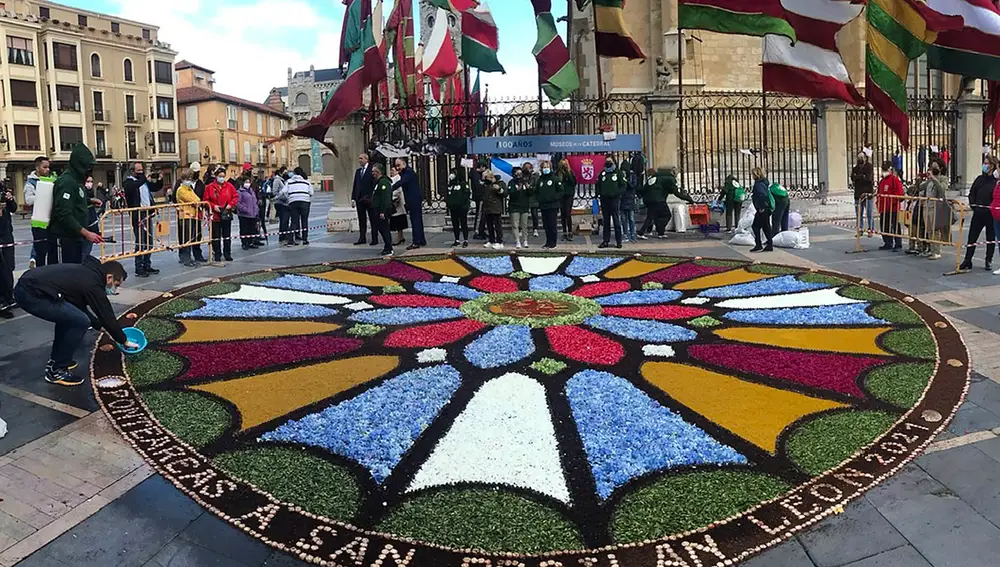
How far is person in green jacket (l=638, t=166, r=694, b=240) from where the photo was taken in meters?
16.1

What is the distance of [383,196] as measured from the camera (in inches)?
540

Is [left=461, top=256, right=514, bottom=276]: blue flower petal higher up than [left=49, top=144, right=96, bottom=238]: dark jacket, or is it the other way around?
[left=49, top=144, right=96, bottom=238]: dark jacket

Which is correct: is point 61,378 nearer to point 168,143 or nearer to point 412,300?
point 412,300

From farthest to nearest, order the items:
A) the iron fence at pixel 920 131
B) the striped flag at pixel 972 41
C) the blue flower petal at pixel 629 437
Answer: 1. the iron fence at pixel 920 131
2. the striped flag at pixel 972 41
3. the blue flower petal at pixel 629 437

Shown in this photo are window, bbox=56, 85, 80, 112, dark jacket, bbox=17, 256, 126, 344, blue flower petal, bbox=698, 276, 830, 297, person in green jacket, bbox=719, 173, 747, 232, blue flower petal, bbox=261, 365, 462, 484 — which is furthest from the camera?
window, bbox=56, 85, 80, 112

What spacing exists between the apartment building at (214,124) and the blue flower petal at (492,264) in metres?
53.4

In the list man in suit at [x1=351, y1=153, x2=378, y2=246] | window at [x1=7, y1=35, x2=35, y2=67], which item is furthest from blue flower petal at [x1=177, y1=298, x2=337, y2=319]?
window at [x1=7, y1=35, x2=35, y2=67]

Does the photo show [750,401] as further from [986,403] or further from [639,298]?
[639,298]

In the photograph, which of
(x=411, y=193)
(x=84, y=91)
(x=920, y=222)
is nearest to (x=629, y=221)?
(x=411, y=193)

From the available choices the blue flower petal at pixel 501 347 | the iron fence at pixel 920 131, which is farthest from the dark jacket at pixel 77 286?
the iron fence at pixel 920 131

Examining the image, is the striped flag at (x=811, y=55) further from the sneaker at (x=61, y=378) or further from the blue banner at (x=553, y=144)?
the sneaker at (x=61, y=378)

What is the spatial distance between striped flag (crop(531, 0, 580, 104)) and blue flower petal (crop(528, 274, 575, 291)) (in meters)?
7.66

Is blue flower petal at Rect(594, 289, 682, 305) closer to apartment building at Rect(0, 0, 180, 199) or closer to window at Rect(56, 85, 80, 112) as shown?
apartment building at Rect(0, 0, 180, 199)

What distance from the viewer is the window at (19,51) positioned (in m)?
48.5
